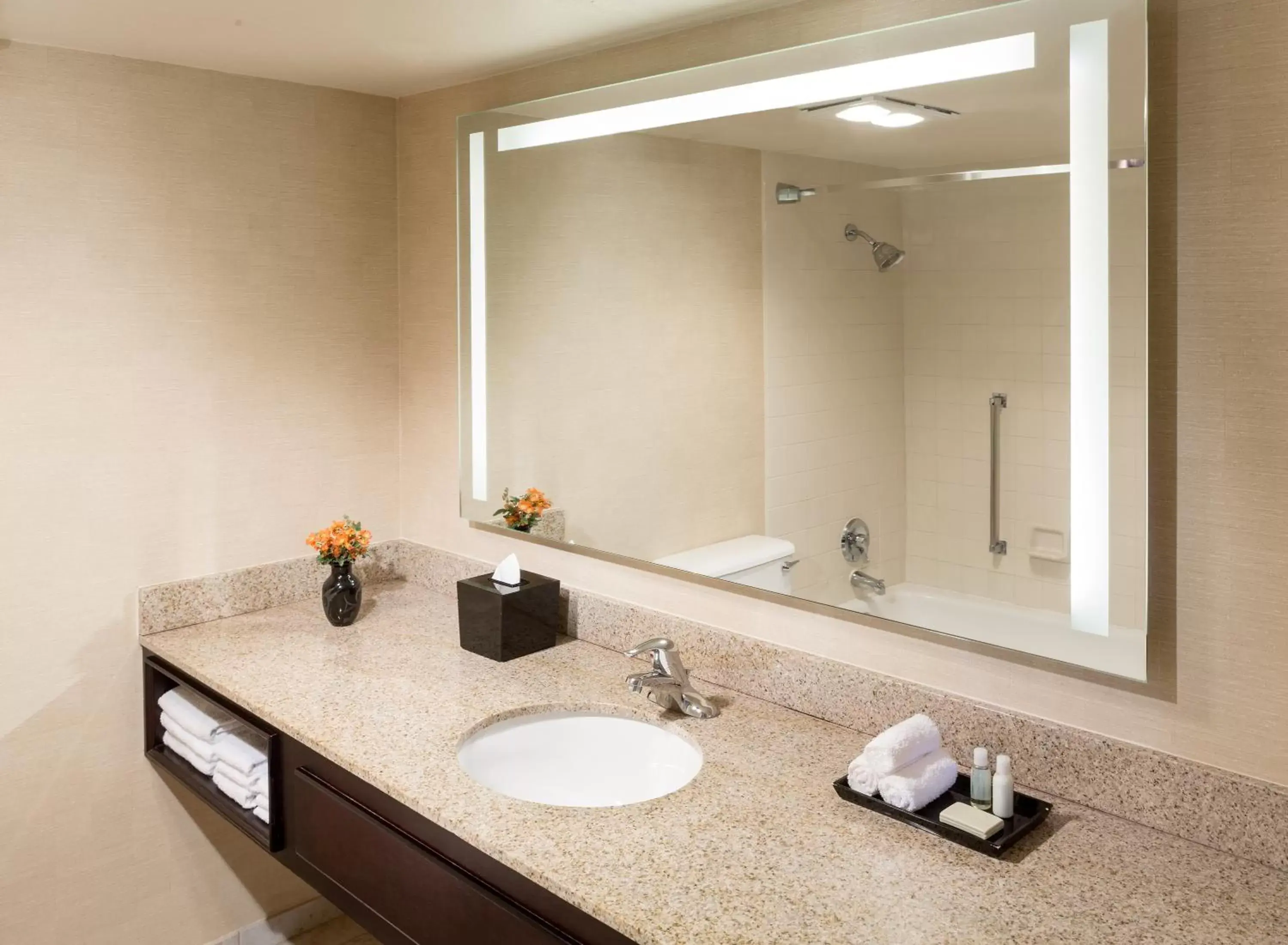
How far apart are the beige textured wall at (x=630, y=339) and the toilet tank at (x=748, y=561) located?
2 cm

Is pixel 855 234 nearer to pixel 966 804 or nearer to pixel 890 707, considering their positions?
pixel 890 707

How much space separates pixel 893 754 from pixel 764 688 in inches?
19.3

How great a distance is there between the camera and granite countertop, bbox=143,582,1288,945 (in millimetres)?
1289

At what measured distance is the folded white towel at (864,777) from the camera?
5.16 feet

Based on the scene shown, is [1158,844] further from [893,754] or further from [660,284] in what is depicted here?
[660,284]

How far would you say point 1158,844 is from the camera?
58.1 inches

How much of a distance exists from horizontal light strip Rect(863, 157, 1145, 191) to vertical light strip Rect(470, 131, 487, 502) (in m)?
1.10

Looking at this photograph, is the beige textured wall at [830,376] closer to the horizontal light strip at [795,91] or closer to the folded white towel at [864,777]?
the horizontal light strip at [795,91]

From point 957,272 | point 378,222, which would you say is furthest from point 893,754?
point 378,222

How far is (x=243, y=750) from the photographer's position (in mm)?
2186

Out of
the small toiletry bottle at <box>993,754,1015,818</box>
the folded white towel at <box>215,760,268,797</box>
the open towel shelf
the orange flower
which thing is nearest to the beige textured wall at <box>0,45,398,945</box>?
the open towel shelf

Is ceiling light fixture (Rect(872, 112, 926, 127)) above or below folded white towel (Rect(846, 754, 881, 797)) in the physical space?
above

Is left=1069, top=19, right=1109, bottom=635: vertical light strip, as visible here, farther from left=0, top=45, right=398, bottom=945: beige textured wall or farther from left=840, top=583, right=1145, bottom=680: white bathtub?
left=0, top=45, right=398, bottom=945: beige textured wall

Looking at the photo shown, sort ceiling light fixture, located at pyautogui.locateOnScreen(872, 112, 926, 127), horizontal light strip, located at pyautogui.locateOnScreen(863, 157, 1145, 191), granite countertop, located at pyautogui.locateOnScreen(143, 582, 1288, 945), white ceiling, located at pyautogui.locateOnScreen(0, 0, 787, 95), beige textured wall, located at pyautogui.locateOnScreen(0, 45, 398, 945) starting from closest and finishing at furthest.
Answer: granite countertop, located at pyautogui.locateOnScreen(143, 582, 1288, 945) → horizontal light strip, located at pyautogui.locateOnScreen(863, 157, 1145, 191) → ceiling light fixture, located at pyautogui.locateOnScreen(872, 112, 926, 127) → white ceiling, located at pyautogui.locateOnScreen(0, 0, 787, 95) → beige textured wall, located at pyautogui.locateOnScreen(0, 45, 398, 945)
